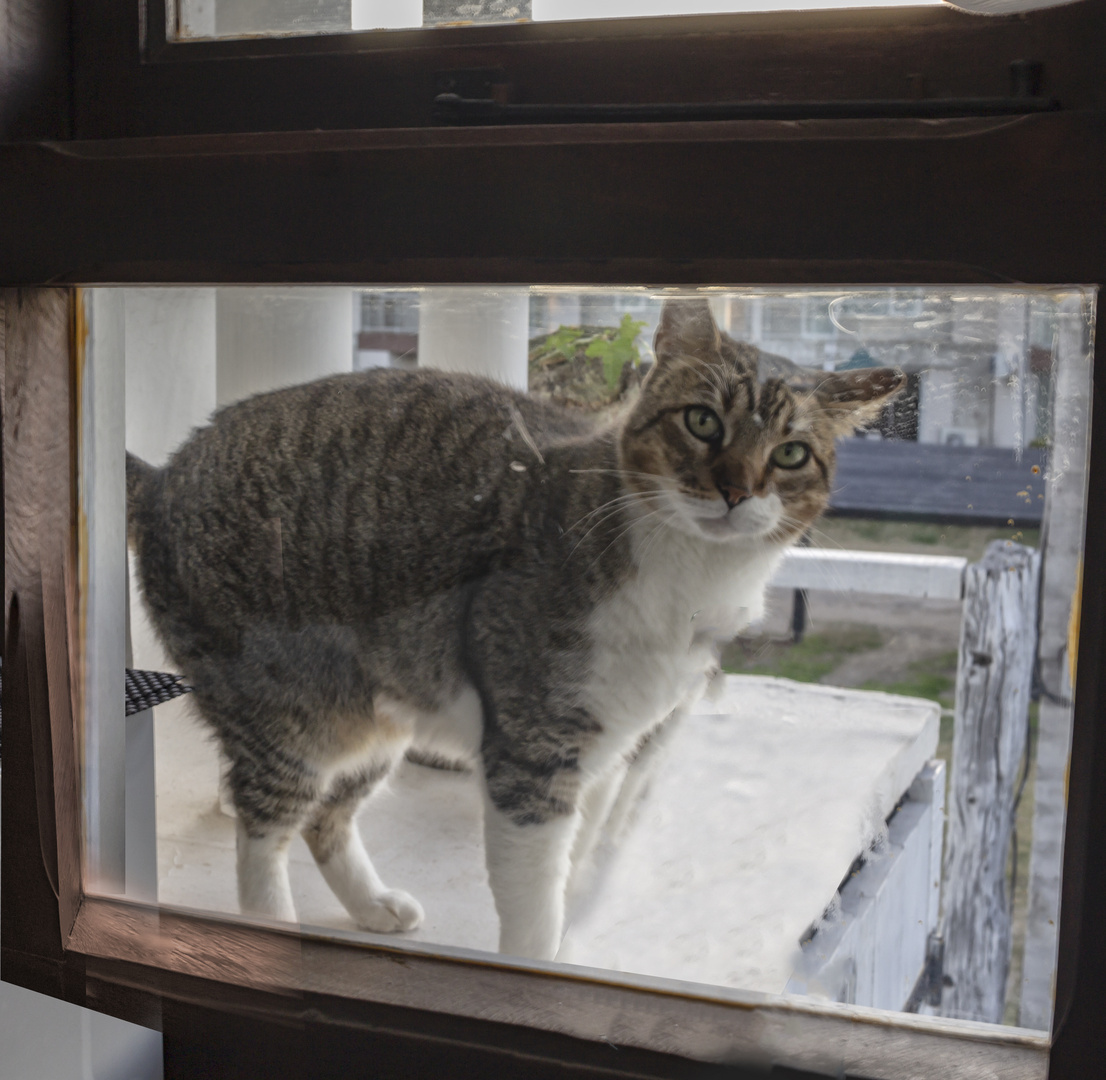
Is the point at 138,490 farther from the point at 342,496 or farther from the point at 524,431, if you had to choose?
the point at 524,431

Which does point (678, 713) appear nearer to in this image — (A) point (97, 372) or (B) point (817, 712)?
(B) point (817, 712)

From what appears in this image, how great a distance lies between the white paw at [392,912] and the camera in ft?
2.65

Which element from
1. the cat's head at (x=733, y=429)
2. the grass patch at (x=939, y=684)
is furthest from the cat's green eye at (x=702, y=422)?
the grass patch at (x=939, y=684)

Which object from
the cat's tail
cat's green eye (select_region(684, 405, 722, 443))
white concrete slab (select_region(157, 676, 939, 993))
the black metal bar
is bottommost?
white concrete slab (select_region(157, 676, 939, 993))

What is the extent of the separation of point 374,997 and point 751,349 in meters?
0.58

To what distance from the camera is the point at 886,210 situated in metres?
0.63

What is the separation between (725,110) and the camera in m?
0.66

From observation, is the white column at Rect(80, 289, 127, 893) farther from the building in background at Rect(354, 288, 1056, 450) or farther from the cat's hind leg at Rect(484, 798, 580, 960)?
the building in background at Rect(354, 288, 1056, 450)

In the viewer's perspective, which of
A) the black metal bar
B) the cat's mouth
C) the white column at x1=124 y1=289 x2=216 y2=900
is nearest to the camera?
the black metal bar

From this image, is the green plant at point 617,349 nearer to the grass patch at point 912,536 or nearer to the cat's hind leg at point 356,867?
the grass patch at point 912,536

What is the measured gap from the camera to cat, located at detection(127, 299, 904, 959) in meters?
0.74

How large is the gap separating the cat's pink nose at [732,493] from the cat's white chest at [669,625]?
0.11ft

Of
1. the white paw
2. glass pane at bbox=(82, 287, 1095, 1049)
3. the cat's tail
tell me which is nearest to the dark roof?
glass pane at bbox=(82, 287, 1095, 1049)

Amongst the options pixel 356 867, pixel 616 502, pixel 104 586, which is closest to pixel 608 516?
pixel 616 502
